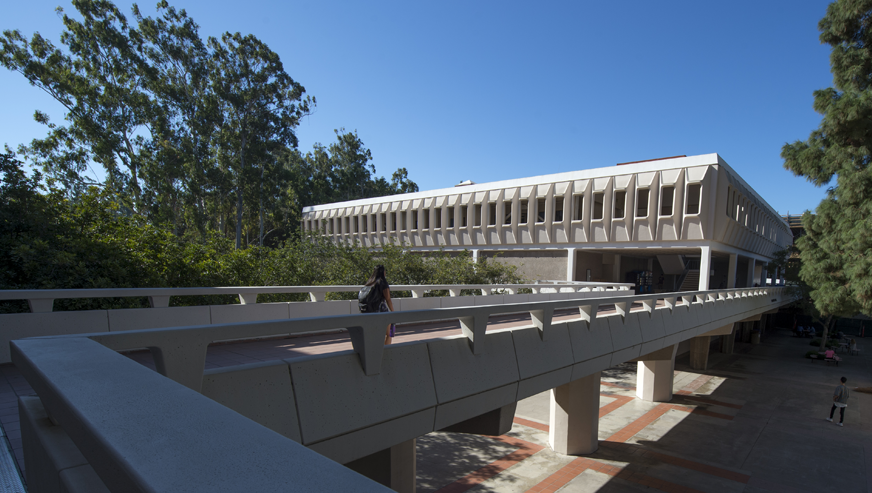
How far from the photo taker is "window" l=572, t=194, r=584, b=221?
34656 mm

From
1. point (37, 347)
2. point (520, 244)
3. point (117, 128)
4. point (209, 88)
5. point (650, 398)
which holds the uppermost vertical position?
point (209, 88)

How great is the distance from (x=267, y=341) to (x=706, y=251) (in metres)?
31.1

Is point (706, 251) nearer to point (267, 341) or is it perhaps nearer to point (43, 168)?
point (267, 341)

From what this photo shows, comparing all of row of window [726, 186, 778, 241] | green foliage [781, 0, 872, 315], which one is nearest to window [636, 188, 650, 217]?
row of window [726, 186, 778, 241]

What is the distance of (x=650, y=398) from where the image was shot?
1945 centimetres

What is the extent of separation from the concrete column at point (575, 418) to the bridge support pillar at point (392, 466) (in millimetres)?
7052

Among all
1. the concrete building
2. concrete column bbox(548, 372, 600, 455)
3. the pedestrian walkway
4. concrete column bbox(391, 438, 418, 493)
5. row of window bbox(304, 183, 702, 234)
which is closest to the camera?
concrete column bbox(391, 438, 418, 493)

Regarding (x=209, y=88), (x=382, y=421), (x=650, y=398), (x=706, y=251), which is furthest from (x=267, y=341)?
(x=209, y=88)

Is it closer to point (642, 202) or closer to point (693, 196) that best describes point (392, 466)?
point (642, 202)

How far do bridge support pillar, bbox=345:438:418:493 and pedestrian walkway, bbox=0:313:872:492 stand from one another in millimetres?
1740

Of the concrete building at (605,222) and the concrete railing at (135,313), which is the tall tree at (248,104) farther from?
the concrete railing at (135,313)

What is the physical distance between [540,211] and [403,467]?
32188 millimetres

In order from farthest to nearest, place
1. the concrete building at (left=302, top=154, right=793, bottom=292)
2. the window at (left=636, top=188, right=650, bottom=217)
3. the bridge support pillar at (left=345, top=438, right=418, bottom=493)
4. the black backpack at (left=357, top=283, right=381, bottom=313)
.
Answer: the window at (left=636, top=188, right=650, bottom=217) → the concrete building at (left=302, top=154, right=793, bottom=292) → the black backpack at (left=357, top=283, right=381, bottom=313) → the bridge support pillar at (left=345, top=438, right=418, bottom=493)

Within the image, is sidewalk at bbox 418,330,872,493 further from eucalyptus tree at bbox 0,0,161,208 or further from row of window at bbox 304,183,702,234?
eucalyptus tree at bbox 0,0,161,208
